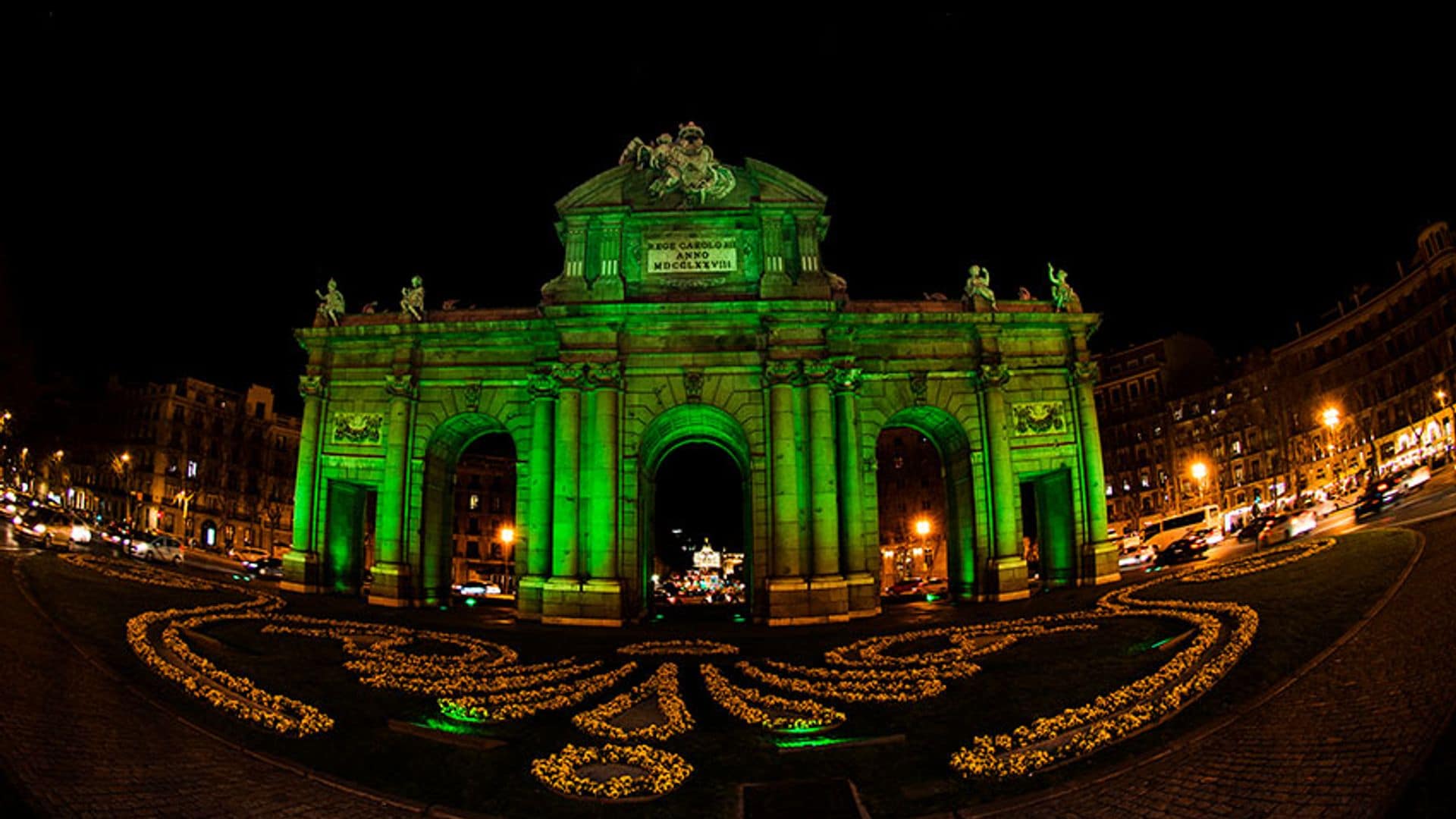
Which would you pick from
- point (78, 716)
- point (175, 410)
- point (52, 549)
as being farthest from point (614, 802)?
point (175, 410)

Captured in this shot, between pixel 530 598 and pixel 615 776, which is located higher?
pixel 530 598

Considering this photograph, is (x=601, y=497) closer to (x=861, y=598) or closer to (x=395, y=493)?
(x=395, y=493)

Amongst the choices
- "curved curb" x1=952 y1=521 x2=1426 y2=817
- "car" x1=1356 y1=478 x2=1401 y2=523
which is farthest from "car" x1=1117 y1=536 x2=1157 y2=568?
"curved curb" x1=952 y1=521 x2=1426 y2=817

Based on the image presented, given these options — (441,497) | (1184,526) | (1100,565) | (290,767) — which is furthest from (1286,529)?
(290,767)

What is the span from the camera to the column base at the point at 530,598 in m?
27.2

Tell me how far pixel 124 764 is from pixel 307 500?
74.9ft

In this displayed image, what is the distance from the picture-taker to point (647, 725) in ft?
43.4

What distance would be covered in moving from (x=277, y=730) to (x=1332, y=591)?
788 inches

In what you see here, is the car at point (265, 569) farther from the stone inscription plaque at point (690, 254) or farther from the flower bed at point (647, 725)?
the flower bed at point (647, 725)

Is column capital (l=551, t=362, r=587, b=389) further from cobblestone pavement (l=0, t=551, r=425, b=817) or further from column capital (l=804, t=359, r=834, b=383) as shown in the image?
cobblestone pavement (l=0, t=551, r=425, b=817)

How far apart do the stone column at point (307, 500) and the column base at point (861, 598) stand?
1992 centimetres

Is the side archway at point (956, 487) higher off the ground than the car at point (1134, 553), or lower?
higher

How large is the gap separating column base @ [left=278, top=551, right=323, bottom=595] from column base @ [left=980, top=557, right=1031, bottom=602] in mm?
25122

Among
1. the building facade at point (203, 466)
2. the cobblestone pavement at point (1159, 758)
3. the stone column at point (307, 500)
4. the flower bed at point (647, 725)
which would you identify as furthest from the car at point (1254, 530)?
the building facade at point (203, 466)
